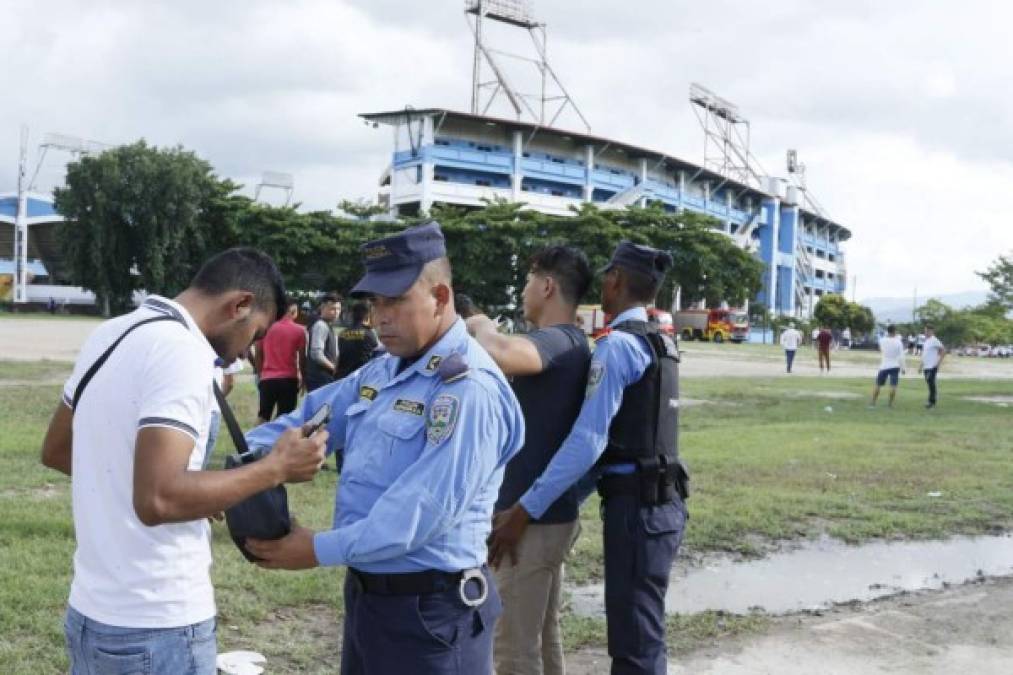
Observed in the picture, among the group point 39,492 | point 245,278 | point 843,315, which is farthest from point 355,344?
point 843,315

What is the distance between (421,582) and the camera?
7.73ft

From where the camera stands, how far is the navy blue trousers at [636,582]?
350 centimetres

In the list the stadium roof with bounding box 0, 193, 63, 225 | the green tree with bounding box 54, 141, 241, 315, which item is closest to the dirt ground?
the green tree with bounding box 54, 141, 241, 315

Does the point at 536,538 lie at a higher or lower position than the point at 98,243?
lower

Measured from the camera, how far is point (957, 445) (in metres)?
13.2

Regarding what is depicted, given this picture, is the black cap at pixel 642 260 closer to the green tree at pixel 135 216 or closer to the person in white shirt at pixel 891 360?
the person in white shirt at pixel 891 360

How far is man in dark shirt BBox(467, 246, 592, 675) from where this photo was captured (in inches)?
134

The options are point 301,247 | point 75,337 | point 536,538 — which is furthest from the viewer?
point 301,247

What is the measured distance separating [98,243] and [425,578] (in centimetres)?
5482

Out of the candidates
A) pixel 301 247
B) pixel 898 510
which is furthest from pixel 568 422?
pixel 301 247

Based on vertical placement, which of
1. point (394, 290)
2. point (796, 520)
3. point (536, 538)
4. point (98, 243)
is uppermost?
point (98, 243)

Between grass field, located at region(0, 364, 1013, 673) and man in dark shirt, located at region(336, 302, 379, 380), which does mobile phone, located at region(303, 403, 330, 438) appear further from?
man in dark shirt, located at region(336, 302, 379, 380)

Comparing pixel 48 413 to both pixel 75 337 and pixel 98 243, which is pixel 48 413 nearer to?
pixel 75 337

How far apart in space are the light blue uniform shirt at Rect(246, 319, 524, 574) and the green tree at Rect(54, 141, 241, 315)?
5294cm
